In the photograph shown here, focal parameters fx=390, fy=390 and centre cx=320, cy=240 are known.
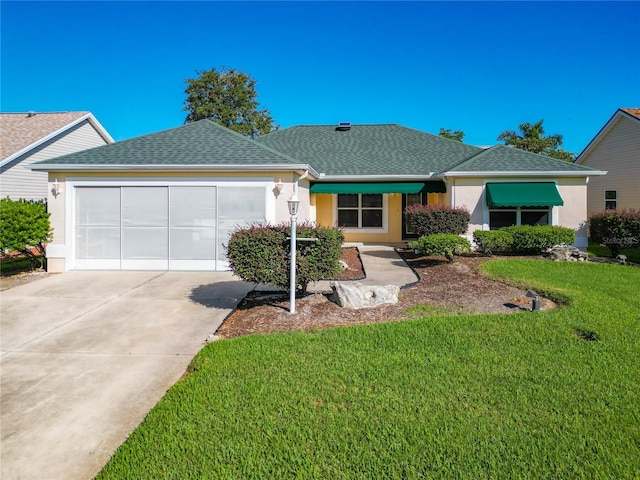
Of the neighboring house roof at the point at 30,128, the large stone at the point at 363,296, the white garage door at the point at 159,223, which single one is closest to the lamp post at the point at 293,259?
the large stone at the point at 363,296

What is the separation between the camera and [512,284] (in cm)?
973

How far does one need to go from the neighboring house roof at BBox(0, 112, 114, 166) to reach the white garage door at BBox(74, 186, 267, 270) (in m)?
10.5

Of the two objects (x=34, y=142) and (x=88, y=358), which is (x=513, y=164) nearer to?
(x=88, y=358)

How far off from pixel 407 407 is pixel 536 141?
3815 cm

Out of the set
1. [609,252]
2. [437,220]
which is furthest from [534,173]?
[609,252]

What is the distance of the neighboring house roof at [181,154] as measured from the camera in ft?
42.5

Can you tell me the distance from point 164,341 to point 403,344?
13.3ft

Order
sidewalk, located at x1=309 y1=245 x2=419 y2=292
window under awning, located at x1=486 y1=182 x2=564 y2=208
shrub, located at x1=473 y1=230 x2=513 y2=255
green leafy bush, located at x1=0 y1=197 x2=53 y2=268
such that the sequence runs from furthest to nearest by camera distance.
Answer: window under awning, located at x1=486 y1=182 x2=564 y2=208, shrub, located at x1=473 y1=230 x2=513 y2=255, green leafy bush, located at x1=0 y1=197 x2=53 y2=268, sidewalk, located at x1=309 y1=245 x2=419 y2=292

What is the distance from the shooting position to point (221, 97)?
42.6 meters

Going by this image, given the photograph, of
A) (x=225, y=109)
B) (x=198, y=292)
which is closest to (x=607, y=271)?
(x=198, y=292)

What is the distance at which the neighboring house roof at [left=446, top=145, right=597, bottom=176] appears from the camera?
52.0ft

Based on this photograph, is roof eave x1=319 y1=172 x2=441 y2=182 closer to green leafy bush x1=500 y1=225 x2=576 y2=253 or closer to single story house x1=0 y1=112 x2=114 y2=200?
green leafy bush x1=500 y1=225 x2=576 y2=253

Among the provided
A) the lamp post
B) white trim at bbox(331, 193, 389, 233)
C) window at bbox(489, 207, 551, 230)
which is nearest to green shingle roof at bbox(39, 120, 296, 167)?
the lamp post

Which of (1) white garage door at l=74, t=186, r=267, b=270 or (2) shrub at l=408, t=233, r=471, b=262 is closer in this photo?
(2) shrub at l=408, t=233, r=471, b=262
